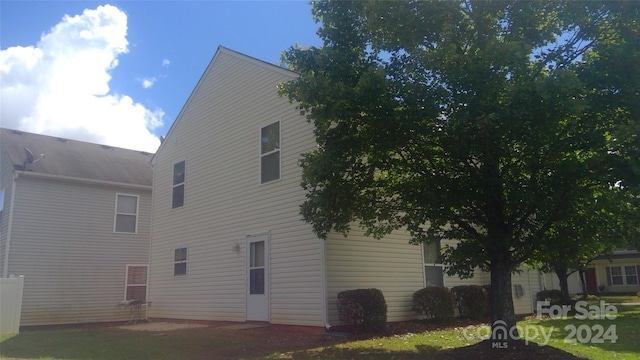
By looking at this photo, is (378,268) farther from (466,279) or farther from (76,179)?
(76,179)

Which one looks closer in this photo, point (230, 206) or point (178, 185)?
point (230, 206)

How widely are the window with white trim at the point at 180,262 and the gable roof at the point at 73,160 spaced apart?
6150 mm

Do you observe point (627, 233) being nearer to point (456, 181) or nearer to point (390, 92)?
point (456, 181)

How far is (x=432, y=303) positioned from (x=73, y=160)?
16.3 m

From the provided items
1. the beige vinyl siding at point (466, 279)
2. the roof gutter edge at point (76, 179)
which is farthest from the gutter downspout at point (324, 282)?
the roof gutter edge at point (76, 179)

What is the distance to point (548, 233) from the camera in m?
8.97

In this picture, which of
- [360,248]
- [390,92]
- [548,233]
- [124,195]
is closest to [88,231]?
[124,195]

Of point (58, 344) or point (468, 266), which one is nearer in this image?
point (468, 266)

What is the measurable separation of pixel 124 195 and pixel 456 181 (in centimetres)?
1708

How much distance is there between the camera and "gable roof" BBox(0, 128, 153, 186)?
1994 cm

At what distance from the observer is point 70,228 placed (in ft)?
66.2

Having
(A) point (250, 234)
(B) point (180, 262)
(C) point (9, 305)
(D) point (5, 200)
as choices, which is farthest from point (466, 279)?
(D) point (5, 200)

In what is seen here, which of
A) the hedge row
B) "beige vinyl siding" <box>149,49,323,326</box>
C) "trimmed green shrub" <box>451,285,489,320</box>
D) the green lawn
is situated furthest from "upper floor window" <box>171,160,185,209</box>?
"trimmed green shrub" <box>451,285,489,320</box>

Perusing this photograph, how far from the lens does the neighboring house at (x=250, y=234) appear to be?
12.4m
